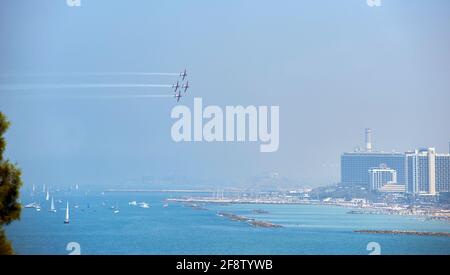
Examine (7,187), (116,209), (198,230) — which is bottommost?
(198,230)

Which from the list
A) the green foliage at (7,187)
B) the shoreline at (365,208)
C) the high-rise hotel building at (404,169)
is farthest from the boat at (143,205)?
the green foliage at (7,187)

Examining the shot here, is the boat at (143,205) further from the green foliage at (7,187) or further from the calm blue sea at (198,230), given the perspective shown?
the green foliage at (7,187)

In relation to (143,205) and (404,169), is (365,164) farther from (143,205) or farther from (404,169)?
(143,205)

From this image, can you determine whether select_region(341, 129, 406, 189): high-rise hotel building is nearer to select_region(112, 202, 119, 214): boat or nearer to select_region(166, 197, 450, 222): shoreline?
select_region(166, 197, 450, 222): shoreline

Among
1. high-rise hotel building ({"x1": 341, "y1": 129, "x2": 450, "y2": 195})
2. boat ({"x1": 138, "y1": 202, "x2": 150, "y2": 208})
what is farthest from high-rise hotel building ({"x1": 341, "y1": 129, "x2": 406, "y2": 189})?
boat ({"x1": 138, "y1": 202, "x2": 150, "y2": 208})

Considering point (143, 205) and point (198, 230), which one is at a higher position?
point (143, 205)

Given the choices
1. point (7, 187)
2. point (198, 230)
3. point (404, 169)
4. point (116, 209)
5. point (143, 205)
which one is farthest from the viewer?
point (116, 209)

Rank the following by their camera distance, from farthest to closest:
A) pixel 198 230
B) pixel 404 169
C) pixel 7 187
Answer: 1. pixel 404 169
2. pixel 198 230
3. pixel 7 187

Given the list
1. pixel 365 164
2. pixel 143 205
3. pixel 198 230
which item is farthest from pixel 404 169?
pixel 143 205

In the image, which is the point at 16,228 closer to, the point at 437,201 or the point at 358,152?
the point at 358,152
